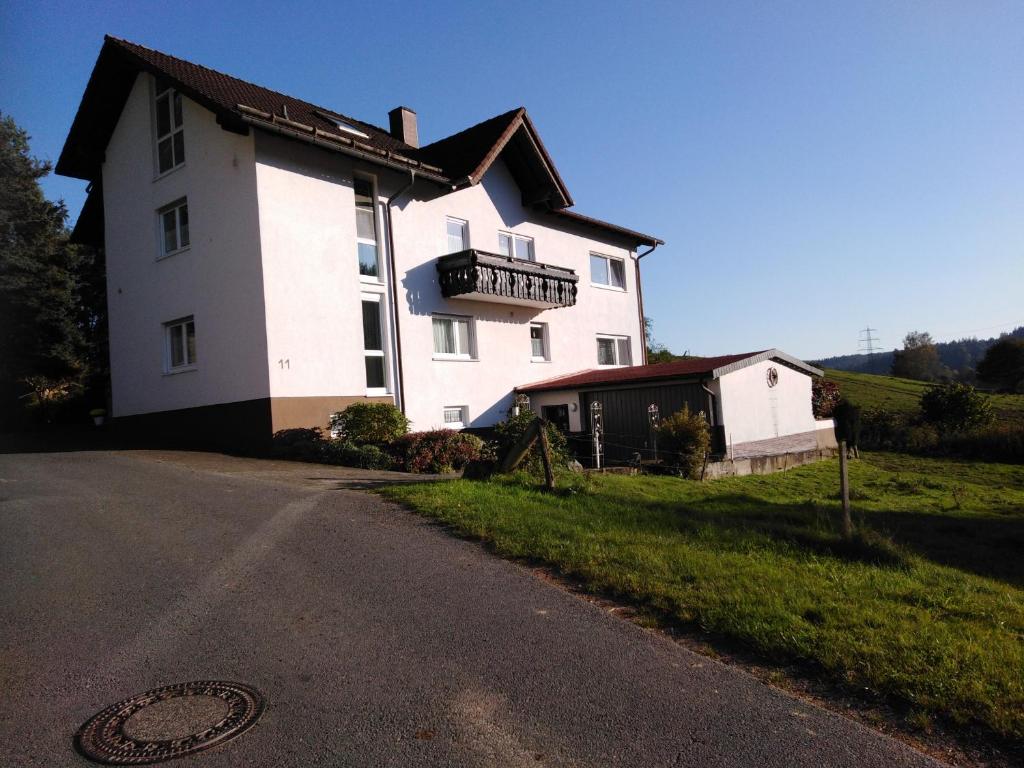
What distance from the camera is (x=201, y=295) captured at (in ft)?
→ 55.7

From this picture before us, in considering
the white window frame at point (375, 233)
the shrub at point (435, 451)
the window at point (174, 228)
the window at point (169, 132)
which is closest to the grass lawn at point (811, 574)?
the shrub at point (435, 451)

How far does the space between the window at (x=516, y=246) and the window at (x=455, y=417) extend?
209 inches

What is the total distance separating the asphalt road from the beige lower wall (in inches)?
291

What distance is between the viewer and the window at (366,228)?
18094 millimetres

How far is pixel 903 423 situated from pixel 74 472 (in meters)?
27.7

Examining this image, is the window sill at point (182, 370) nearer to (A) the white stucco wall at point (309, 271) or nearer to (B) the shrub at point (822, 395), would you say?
(A) the white stucco wall at point (309, 271)

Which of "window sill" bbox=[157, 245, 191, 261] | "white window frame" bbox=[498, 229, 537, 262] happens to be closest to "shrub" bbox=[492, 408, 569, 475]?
"white window frame" bbox=[498, 229, 537, 262]

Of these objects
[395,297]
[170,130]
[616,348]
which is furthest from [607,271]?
[170,130]

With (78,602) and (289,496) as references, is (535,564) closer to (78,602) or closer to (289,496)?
(78,602)

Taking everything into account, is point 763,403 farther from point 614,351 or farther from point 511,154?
point 511,154

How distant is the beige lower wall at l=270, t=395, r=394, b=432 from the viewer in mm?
15391

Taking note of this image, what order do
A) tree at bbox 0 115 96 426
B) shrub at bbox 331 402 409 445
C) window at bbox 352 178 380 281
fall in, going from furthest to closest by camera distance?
tree at bbox 0 115 96 426, window at bbox 352 178 380 281, shrub at bbox 331 402 409 445

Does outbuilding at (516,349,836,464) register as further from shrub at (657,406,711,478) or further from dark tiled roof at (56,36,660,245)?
dark tiled roof at (56,36,660,245)

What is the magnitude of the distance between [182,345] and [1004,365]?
67678 millimetres
